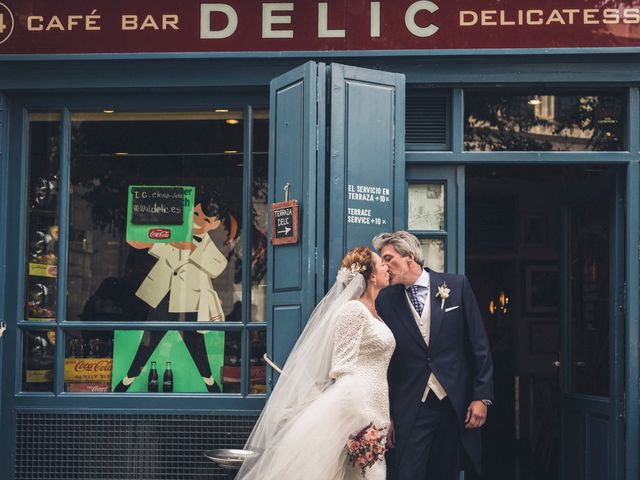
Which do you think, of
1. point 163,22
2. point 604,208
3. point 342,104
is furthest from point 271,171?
point 604,208

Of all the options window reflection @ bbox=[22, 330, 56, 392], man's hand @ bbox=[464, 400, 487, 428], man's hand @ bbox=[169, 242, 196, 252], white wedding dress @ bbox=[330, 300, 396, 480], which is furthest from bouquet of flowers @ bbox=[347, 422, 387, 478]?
window reflection @ bbox=[22, 330, 56, 392]

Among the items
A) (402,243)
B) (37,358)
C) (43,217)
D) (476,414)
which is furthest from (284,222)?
(37,358)

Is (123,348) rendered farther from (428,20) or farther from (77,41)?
(428,20)

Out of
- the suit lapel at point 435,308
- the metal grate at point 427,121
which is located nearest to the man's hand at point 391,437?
the suit lapel at point 435,308

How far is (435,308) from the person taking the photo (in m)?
7.49

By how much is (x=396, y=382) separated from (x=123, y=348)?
101 inches

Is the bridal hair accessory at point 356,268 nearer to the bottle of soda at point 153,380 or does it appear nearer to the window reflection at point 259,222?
the window reflection at point 259,222

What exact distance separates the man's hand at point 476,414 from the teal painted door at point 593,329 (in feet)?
5.69

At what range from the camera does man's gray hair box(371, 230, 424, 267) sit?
7.50 metres

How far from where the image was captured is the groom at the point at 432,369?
734 centimetres

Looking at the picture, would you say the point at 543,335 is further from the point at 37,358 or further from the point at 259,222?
the point at 37,358

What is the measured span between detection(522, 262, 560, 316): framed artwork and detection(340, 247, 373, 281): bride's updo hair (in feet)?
23.3

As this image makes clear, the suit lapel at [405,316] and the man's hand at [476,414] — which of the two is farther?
the suit lapel at [405,316]

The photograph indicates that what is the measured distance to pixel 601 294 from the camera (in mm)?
9031
